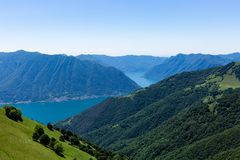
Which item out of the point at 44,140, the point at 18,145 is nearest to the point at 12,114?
the point at 44,140

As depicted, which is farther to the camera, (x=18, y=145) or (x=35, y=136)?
(x=35, y=136)

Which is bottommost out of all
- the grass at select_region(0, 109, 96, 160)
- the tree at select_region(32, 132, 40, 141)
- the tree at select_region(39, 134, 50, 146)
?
the tree at select_region(39, 134, 50, 146)

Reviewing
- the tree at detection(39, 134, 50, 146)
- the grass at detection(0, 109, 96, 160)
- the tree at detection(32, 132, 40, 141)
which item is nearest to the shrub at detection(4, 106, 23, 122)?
the grass at detection(0, 109, 96, 160)

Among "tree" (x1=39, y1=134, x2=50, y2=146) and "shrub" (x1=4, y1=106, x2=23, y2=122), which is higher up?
"shrub" (x1=4, y1=106, x2=23, y2=122)

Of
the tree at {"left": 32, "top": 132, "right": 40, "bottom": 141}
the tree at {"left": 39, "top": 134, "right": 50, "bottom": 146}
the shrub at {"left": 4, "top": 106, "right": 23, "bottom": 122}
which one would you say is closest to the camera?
the tree at {"left": 32, "top": 132, "right": 40, "bottom": 141}

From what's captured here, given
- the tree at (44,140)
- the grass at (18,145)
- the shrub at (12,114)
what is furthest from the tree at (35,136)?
the shrub at (12,114)

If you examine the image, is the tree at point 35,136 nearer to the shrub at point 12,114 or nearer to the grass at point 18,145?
the grass at point 18,145

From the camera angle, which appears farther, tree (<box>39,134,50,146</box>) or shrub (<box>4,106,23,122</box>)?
shrub (<box>4,106,23,122</box>)

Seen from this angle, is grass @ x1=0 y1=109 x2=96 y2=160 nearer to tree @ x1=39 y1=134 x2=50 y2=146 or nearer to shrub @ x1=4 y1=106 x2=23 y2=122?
tree @ x1=39 y1=134 x2=50 y2=146

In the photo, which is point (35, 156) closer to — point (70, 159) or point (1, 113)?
point (70, 159)

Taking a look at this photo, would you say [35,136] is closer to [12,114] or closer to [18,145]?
[12,114]

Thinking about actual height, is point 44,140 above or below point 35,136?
below
